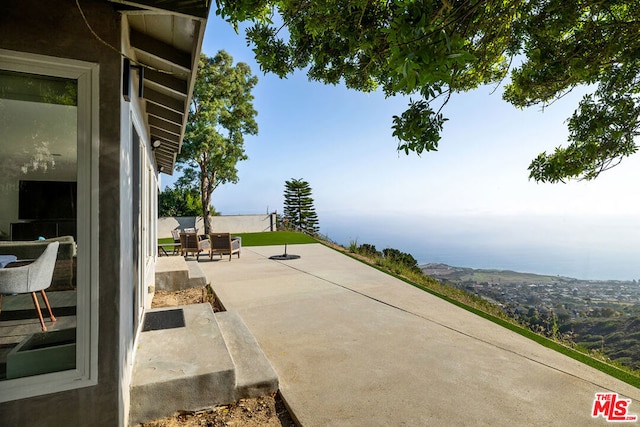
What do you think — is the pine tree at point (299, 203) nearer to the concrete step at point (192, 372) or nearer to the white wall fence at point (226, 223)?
the white wall fence at point (226, 223)

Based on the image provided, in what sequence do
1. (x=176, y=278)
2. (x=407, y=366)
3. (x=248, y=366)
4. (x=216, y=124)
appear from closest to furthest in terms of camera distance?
(x=248, y=366)
(x=407, y=366)
(x=176, y=278)
(x=216, y=124)

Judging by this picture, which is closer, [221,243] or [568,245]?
[221,243]

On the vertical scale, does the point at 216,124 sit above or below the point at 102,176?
above

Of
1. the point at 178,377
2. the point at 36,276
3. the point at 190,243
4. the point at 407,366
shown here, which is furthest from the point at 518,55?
the point at 190,243

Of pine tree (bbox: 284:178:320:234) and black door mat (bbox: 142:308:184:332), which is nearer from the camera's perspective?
black door mat (bbox: 142:308:184:332)

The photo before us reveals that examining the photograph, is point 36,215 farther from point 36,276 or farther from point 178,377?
point 178,377

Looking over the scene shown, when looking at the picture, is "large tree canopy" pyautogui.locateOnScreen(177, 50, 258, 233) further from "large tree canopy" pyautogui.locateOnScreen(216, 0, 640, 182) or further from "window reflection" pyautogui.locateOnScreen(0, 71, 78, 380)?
"window reflection" pyautogui.locateOnScreen(0, 71, 78, 380)

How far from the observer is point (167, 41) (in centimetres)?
256

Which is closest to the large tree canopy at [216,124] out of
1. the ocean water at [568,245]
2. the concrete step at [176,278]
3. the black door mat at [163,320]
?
the ocean water at [568,245]

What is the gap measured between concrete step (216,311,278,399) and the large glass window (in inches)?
46.3

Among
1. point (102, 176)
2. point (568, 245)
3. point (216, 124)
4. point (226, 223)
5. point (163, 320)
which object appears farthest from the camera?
point (226, 223)

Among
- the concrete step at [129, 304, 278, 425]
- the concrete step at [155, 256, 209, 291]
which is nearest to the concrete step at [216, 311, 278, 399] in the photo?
the concrete step at [129, 304, 278, 425]

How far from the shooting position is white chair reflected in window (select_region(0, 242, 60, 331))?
6.07 ft

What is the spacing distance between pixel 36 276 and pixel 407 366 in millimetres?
3217
